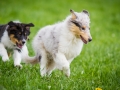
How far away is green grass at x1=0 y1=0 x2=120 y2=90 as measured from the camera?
583 centimetres

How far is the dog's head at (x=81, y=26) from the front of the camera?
21.3ft

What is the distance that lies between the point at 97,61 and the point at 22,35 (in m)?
2.53

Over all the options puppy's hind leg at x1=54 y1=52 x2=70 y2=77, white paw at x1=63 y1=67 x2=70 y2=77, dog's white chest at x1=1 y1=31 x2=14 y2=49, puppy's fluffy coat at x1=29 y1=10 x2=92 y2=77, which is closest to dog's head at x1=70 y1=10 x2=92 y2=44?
puppy's fluffy coat at x1=29 y1=10 x2=92 y2=77

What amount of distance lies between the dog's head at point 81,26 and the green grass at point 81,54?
35.1 inches

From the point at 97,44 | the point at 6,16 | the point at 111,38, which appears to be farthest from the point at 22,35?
the point at 6,16

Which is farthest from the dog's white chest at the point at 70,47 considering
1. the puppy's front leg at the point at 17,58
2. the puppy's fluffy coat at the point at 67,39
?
the puppy's front leg at the point at 17,58

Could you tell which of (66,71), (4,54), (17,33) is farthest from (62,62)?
(4,54)

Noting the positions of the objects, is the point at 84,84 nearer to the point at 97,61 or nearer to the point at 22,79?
the point at 22,79

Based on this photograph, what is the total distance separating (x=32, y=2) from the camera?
1917cm

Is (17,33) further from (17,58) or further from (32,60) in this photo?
(32,60)

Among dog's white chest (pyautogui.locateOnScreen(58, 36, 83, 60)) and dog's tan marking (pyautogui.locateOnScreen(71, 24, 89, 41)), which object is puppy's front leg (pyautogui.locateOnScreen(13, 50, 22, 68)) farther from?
dog's tan marking (pyautogui.locateOnScreen(71, 24, 89, 41))

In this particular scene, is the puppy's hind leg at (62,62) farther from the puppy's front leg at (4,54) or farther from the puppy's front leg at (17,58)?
the puppy's front leg at (4,54)

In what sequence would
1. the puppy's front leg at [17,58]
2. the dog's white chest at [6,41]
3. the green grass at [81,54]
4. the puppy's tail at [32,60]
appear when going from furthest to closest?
the puppy's tail at [32,60] → the dog's white chest at [6,41] → the puppy's front leg at [17,58] → the green grass at [81,54]

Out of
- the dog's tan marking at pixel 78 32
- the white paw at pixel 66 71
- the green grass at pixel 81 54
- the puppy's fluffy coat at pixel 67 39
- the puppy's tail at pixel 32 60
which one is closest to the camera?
the green grass at pixel 81 54
